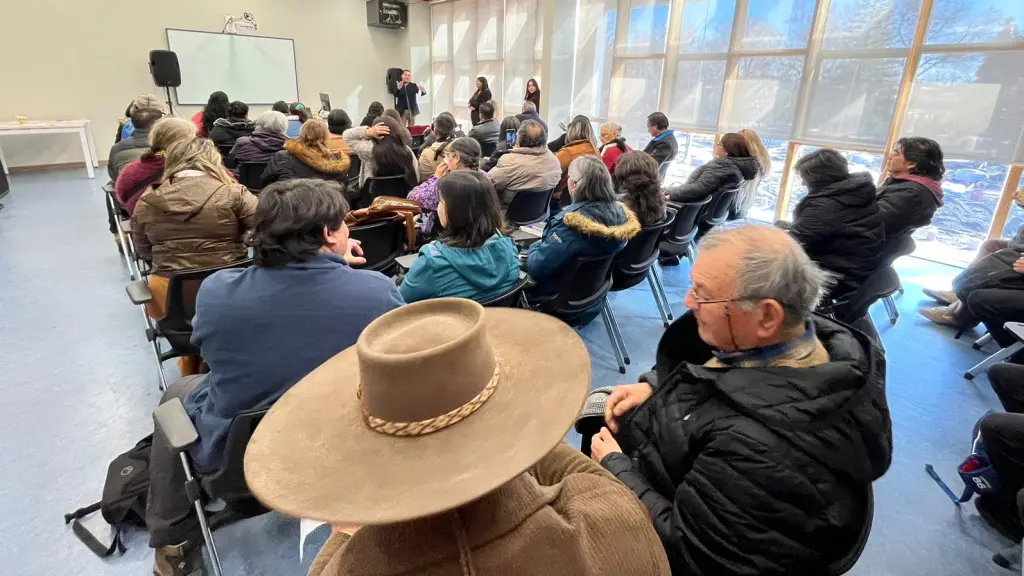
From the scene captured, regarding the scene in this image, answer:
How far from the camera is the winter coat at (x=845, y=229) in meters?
2.53

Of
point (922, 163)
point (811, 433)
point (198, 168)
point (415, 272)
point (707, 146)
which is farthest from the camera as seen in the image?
point (707, 146)

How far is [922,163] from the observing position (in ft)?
9.36

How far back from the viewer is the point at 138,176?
292cm

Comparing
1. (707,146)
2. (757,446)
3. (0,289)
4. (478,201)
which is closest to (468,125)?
(707,146)

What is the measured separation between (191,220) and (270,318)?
55.3 inches

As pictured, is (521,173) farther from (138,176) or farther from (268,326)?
(268,326)

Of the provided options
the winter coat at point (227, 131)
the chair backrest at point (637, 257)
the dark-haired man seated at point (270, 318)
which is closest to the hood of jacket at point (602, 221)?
the chair backrest at point (637, 257)

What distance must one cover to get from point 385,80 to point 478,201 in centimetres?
1076

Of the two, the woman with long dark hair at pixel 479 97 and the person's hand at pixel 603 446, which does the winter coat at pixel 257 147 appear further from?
the woman with long dark hair at pixel 479 97

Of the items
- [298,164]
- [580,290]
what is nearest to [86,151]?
[298,164]

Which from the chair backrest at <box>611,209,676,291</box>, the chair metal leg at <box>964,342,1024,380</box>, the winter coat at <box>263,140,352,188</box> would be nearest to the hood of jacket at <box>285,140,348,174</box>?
the winter coat at <box>263,140,352,188</box>

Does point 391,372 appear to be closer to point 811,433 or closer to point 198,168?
point 811,433

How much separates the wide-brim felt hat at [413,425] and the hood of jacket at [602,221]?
161 cm

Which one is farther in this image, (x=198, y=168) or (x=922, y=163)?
(x=922, y=163)
